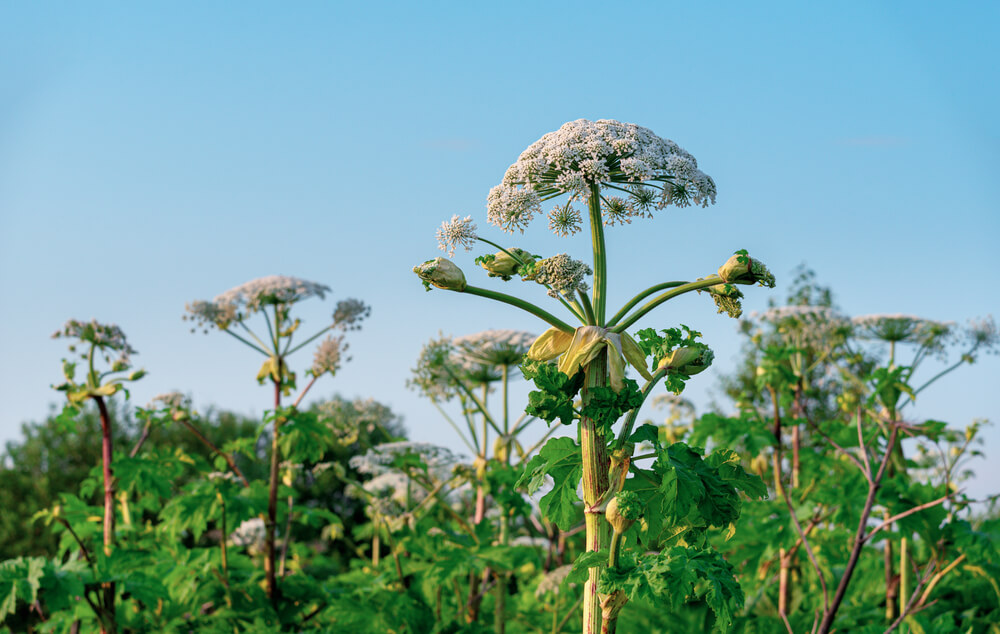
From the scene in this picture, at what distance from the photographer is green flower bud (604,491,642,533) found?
2684mm

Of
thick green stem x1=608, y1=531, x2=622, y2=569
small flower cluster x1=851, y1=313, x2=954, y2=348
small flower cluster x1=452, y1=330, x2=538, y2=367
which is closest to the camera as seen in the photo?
thick green stem x1=608, y1=531, x2=622, y2=569

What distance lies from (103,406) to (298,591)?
210cm

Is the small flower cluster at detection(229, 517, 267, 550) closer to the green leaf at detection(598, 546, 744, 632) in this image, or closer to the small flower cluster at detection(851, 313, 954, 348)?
the small flower cluster at detection(851, 313, 954, 348)

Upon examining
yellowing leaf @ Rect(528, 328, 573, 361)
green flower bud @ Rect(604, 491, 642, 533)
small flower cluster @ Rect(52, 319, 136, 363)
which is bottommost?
green flower bud @ Rect(604, 491, 642, 533)

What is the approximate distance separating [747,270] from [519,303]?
81 centimetres

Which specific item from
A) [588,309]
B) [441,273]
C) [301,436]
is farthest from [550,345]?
[301,436]

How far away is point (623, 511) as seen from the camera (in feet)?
8.80

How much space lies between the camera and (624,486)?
289cm

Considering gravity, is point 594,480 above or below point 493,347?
below

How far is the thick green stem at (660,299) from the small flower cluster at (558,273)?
0.78ft

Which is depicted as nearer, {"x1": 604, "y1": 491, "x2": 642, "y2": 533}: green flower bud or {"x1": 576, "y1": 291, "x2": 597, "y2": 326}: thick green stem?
{"x1": 604, "y1": 491, "x2": 642, "y2": 533}: green flower bud

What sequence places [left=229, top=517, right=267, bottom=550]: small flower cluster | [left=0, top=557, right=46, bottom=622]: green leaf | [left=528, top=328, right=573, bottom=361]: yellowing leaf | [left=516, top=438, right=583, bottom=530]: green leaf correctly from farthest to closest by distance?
[left=229, top=517, right=267, bottom=550]: small flower cluster
[left=0, top=557, right=46, bottom=622]: green leaf
[left=528, top=328, right=573, bottom=361]: yellowing leaf
[left=516, top=438, right=583, bottom=530]: green leaf

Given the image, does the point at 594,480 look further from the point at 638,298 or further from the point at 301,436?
the point at 301,436

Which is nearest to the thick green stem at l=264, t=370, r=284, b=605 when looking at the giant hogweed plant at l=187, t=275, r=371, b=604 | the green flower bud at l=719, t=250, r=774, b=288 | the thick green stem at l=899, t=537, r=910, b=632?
the giant hogweed plant at l=187, t=275, r=371, b=604
